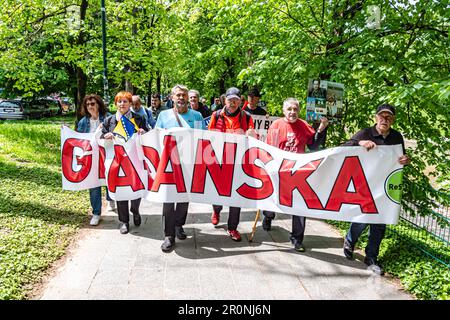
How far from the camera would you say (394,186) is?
4.65 meters

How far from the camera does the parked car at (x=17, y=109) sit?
24031 millimetres

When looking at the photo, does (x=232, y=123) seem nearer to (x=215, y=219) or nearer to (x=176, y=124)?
(x=176, y=124)

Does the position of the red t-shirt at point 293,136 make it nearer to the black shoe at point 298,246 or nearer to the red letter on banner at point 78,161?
the black shoe at point 298,246

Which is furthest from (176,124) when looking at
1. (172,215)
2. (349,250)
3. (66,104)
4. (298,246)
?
(66,104)

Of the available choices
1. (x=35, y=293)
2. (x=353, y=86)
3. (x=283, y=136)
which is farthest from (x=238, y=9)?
(x=35, y=293)

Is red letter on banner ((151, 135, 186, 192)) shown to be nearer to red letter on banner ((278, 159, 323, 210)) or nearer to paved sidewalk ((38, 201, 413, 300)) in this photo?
paved sidewalk ((38, 201, 413, 300))

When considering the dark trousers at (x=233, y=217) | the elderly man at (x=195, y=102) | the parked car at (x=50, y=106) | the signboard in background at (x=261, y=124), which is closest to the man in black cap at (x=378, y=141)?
the dark trousers at (x=233, y=217)

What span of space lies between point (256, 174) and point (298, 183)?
0.59 meters

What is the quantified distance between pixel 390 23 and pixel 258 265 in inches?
172

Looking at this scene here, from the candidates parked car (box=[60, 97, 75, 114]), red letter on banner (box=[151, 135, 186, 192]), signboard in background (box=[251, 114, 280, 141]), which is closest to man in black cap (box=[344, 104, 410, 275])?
red letter on banner (box=[151, 135, 186, 192])

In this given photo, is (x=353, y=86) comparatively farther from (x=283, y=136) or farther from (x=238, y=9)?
(x=238, y=9)

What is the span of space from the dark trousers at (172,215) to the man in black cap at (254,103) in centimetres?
244

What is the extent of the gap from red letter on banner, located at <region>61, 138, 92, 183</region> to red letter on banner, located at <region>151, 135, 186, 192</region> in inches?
60.1

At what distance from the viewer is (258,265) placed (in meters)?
4.68
